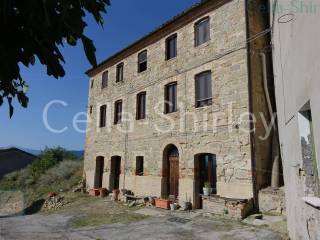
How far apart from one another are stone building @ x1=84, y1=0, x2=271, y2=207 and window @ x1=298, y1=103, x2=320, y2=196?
Answer: 4.88 m

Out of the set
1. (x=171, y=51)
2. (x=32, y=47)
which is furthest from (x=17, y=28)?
(x=171, y=51)

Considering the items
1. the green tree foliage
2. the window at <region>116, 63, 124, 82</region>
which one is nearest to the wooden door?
the window at <region>116, 63, 124, 82</region>

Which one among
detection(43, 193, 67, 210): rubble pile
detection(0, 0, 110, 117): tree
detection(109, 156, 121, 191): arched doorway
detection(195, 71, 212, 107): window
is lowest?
detection(43, 193, 67, 210): rubble pile

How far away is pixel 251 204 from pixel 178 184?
12.1 ft

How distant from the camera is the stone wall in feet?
32.1

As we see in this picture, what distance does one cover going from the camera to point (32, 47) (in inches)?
61.1

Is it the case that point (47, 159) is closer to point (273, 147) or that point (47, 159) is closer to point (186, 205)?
point (186, 205)

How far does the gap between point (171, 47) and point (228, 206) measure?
7.79 m

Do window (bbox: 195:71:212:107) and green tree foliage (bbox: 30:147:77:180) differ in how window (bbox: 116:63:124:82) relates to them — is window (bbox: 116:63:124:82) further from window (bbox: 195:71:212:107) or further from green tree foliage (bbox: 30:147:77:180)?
green tree foliage (bbox: 30:147:77:180)

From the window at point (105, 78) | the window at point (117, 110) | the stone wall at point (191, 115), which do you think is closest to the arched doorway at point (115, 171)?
the stone wall at point (191, 115)

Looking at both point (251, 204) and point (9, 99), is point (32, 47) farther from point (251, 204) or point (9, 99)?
point (251, 204)

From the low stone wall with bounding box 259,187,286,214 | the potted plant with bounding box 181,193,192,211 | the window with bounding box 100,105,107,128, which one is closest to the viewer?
the low stone wall with bounding box 259,187,286,214

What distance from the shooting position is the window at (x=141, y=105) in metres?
14.5

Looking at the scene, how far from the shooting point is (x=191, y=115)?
→ 37.7 ft
